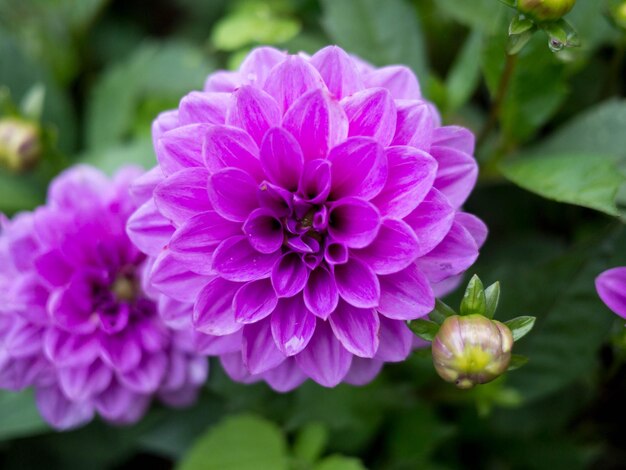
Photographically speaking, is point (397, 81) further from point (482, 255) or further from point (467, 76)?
point (482, 255)

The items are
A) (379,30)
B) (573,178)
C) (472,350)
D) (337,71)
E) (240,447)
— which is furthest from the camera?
(379,30)

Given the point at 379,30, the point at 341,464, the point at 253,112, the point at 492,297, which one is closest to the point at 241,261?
the point at 253,112

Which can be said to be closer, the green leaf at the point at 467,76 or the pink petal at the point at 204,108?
the pink petal at the point at 204,108

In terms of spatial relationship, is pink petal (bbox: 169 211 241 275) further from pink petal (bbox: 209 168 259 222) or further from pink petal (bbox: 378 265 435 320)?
pink petal (bbox: 378 265 435 320)

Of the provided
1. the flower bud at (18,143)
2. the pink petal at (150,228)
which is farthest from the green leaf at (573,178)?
the flower bud at (18,143)

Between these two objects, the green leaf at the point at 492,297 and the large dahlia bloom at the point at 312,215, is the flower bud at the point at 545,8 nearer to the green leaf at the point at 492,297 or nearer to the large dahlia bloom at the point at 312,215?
the large dahlia bloom at the point at 312,215

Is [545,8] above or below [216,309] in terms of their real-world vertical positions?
above

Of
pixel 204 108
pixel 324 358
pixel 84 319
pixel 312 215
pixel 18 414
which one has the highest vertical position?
pixel 204 108

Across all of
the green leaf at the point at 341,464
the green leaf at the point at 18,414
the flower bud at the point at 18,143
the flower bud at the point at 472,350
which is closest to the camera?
the flower bud at the point at 472,350
